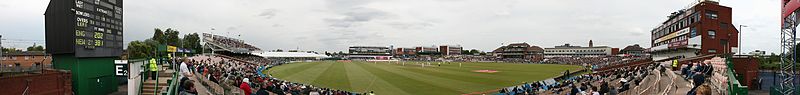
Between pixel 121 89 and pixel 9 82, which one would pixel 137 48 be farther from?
pixel 9 82

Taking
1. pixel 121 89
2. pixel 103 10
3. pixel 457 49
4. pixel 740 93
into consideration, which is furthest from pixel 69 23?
pixel 457 49

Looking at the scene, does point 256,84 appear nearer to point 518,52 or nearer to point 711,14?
point 711,14

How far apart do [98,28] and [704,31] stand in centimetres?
3995

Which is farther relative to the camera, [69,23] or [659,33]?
[659,33]

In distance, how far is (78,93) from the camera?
19359 mm

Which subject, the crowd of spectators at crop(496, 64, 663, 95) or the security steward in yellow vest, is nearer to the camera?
the crowd of spectators at crop(496, 64, 663, 95)

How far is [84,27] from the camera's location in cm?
1711

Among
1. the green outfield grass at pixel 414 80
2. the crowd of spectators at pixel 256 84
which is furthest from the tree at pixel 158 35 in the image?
the crowd of spectators at pixel 256 84

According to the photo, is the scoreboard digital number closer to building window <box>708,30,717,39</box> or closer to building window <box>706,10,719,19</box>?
building window <box>706,10,719,19</box>

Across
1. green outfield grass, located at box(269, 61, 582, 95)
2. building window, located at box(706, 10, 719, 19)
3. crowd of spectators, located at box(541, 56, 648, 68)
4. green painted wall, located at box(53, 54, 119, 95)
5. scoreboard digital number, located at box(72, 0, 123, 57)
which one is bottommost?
green outfield grass, located at box(269, 61, 582, 95)

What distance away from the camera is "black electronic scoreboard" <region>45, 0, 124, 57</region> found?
17.0 m

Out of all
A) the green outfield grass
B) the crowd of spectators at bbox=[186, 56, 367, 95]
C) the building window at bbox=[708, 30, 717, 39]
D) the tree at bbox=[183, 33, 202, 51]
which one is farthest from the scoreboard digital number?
the tree at bbox=[183, 33, 202, 51]

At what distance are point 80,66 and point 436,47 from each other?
599 feet

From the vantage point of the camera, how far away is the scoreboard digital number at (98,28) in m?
17.0
